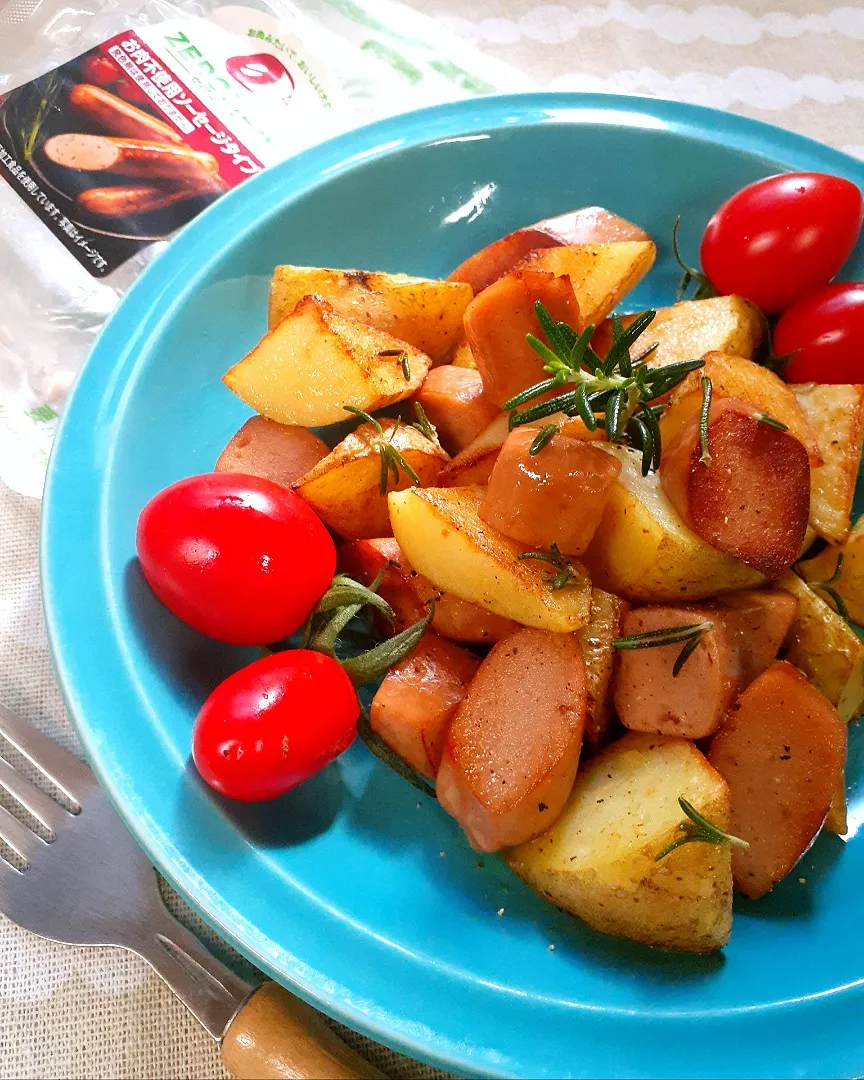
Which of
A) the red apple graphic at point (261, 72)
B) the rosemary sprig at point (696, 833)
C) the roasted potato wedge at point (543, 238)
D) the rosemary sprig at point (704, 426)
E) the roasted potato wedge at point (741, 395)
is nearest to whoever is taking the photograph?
the rosemary sprig at point (696, 833)

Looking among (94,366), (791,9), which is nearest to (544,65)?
(791,9)

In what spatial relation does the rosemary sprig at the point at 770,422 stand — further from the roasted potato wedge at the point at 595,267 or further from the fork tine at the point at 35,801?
the fork tine at the point at 35,801

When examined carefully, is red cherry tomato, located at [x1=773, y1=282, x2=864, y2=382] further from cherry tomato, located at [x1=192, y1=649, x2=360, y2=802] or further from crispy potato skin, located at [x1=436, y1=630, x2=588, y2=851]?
cherry tomato, located at [x1=192, y1=649, x2=360, y2=802]

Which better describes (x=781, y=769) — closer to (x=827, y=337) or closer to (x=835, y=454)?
(x=835, y=454)

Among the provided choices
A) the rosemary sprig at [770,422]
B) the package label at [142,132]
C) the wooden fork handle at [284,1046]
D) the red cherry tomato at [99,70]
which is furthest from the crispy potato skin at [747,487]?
the red cherry tomato at [99,70]

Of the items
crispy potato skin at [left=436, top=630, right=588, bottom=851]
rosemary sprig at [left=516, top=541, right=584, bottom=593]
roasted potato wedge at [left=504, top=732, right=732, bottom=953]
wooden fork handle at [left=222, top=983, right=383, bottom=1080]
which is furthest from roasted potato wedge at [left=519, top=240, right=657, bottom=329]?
wooden fork handle at [left=222, top=983, right=383, bottom=1080]

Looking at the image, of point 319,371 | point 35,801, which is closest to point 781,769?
point 319,371
